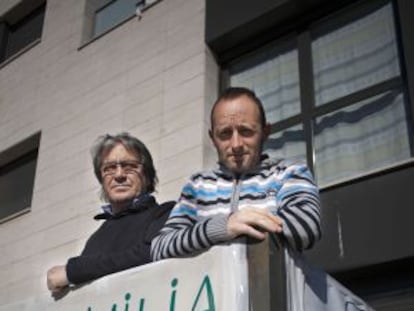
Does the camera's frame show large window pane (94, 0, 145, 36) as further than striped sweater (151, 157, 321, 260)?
Yes

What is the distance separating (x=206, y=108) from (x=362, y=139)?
144cm

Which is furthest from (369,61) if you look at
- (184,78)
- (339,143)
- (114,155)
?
(114,155)

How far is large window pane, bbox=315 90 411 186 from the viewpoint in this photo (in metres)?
4.56

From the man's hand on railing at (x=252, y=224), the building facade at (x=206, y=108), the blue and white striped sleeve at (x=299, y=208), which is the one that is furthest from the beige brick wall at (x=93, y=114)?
the man's hand on railing at (x=252, y=224)

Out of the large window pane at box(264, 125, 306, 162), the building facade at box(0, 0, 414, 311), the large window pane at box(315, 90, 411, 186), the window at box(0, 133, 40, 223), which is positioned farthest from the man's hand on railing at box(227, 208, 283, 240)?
the window at box(0, 133, 40, 223)

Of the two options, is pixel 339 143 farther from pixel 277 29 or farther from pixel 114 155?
pixel 114 155

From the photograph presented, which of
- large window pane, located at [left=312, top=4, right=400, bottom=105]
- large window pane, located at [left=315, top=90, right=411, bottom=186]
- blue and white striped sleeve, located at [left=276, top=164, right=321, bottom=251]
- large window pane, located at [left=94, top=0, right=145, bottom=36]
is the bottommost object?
blue and white striped sleeve, located at [left=276, top=164, right=321, bottom=251]

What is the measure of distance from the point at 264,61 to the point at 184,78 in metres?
0.74

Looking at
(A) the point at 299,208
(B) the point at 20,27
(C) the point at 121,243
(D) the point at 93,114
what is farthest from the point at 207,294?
(B) the point at 20,27

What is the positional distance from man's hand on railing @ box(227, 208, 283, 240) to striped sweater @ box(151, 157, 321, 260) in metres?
0.04

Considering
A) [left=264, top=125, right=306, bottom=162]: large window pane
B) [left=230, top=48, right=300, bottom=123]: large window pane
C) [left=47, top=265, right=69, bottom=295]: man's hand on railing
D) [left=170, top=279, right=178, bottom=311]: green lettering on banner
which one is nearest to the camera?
[left=170, top=279, right=178, bottom=311]: green lettering on banner

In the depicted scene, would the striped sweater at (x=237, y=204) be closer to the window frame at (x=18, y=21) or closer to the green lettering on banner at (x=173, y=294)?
the green lettering on banner at (x=173, y=294)

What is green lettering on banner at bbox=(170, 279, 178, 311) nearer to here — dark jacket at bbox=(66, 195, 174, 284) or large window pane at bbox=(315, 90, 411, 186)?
dark jacket at bbox=(66, 195, 174, 284)

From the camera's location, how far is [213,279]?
1703 millimetres
